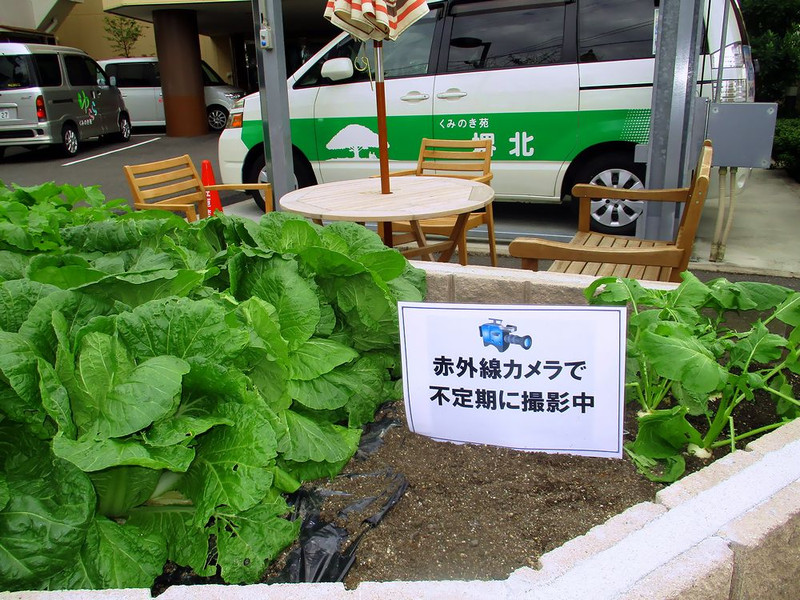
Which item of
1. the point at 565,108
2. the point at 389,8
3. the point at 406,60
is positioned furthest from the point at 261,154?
the point at 389,8

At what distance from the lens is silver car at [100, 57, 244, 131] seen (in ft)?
56.8

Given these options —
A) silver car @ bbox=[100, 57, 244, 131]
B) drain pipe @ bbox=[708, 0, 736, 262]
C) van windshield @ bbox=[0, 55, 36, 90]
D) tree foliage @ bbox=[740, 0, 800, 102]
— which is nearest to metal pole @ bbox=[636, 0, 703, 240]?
drain pipe @ bbox=[708, 0, 736, 262]

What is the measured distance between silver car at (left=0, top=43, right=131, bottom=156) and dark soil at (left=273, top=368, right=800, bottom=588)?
13051mm

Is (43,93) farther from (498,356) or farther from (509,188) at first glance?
(498,356)

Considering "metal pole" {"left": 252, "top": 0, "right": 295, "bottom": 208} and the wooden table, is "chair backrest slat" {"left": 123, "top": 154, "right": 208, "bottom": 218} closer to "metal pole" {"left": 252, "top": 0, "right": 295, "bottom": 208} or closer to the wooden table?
"metal pole" {"left": 252, "top": 0, "right": 295, "bottom": 208}

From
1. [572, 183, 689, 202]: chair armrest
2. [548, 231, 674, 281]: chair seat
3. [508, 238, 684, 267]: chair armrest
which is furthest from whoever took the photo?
[572, 183, 689, 202]: chair armrest

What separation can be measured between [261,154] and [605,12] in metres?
3.17

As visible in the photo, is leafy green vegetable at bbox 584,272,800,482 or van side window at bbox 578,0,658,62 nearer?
leafy green vegetable at bbox 584,272,800,482

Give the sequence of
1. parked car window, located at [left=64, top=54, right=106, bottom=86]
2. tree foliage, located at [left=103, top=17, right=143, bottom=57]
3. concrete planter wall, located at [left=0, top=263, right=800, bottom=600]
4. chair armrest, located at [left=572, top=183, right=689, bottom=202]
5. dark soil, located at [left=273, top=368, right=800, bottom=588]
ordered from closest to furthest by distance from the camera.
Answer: concrete planter wall, located at [left=0, top=263, right=800, bottom=600], dark soil, located at [left=273, top=368, right=800, bottom=588], chair armrest, located at [left=572, top=183, right=689, bottom=202], parked car window, located at [left=64, top=54, right=106, bottom=86], tree foliage, located at [left=103, top=17, right=143, bottom=57]

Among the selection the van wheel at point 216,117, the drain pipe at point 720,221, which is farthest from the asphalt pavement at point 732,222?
the van wheel at point 216,117

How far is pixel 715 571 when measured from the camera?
1157 millimetres

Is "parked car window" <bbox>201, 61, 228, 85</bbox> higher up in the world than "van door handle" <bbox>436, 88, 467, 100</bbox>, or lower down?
higher up

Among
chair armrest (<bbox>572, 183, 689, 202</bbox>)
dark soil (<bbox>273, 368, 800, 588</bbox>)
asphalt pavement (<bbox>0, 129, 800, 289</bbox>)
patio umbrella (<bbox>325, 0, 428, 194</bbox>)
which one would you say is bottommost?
asphalt pavement (<bbox>0, 129, 800, 289</bbox>)

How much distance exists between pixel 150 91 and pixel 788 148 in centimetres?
1426
